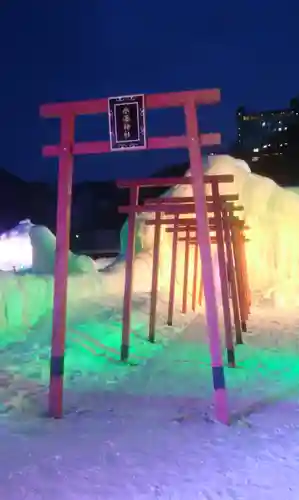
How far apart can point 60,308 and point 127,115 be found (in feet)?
5.18

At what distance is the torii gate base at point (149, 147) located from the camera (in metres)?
5.01

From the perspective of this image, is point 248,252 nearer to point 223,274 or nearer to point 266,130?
point 223,274

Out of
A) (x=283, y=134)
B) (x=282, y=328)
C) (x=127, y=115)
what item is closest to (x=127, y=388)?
(x=127, y=115)

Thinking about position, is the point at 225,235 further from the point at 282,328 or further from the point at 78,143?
the point at 78,143

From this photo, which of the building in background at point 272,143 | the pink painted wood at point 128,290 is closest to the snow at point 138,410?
the pink painted wood at point 128,290

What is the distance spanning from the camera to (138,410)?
5.14m

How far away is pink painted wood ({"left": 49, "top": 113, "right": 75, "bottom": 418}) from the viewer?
515 centimetres

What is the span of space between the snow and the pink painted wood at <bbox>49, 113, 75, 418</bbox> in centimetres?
38

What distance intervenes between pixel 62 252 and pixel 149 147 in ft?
3.49

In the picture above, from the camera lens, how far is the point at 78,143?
532 cm

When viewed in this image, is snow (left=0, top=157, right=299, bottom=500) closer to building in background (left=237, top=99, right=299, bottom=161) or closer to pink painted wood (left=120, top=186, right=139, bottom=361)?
pink painted wood (left=120, top=186, right=139, bottom=361)

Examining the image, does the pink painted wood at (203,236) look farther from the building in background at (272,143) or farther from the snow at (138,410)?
the building in background at (272,143)

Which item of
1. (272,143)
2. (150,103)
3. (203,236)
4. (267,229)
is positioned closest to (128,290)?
(203,236)

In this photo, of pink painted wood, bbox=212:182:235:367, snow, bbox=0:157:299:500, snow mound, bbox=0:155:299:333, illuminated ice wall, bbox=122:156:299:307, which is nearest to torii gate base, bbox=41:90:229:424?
snow, bbox=0:157:299:500
